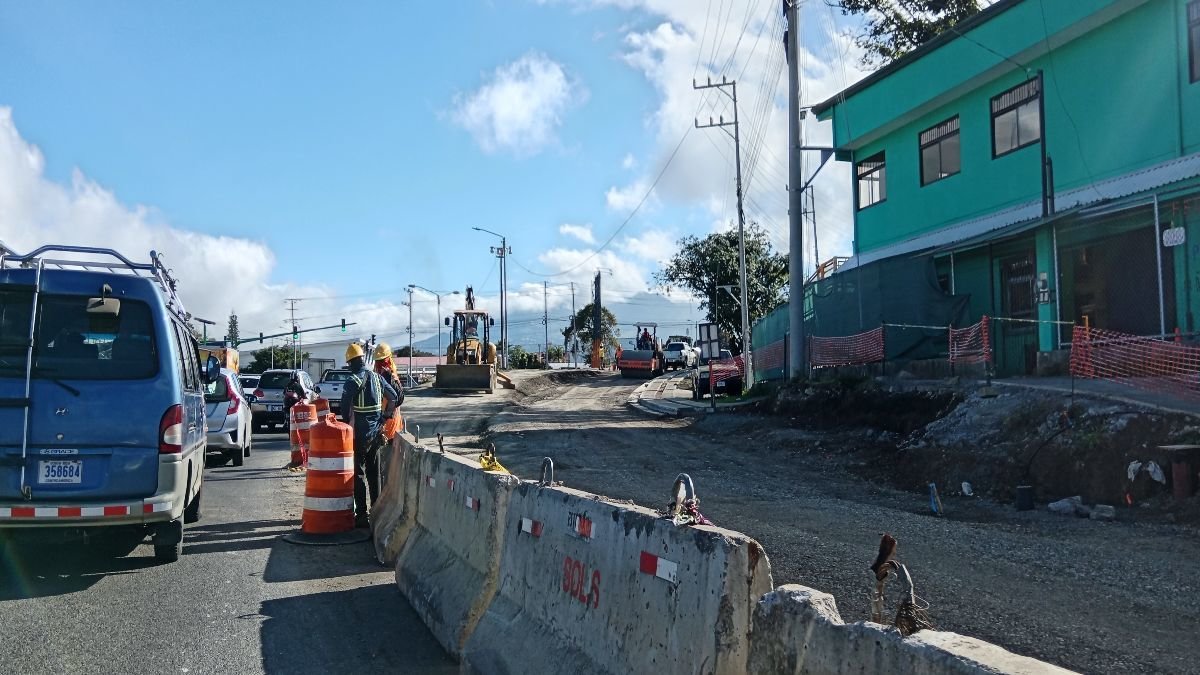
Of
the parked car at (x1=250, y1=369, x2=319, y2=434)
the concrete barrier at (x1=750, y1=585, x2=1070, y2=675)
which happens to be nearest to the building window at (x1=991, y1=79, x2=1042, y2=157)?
the parked car at (x1=250, y1=369, x2=319, y2=434)

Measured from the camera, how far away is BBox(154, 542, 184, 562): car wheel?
8.01 meters

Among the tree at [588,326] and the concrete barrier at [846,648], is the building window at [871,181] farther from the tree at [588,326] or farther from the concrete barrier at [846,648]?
the tree at [588,326]

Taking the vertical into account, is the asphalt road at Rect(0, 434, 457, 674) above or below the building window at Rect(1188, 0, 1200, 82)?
below

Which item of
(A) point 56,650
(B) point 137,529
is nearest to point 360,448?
(B) point 137,529

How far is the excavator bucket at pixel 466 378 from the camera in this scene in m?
36.8

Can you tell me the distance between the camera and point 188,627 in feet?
20.5

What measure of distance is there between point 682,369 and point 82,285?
49.4 m

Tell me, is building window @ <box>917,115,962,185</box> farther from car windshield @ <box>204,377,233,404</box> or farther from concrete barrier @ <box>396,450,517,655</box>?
concrete barrier @ <box>396,450,517,655</box>

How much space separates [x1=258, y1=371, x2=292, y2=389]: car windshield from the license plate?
1807cm

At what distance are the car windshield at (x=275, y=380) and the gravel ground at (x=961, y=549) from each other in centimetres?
953

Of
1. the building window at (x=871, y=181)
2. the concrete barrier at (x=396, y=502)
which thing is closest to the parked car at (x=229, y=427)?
the concrete barrier at (x=396, y=502)

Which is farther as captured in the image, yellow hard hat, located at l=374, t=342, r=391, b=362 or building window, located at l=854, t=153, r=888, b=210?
building window, located at l=854, t=153, r=888, b=210

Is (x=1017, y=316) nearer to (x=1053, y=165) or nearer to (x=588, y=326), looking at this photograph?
(x=1053, y=165)

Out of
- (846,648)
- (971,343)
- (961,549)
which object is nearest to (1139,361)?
(971,343)
